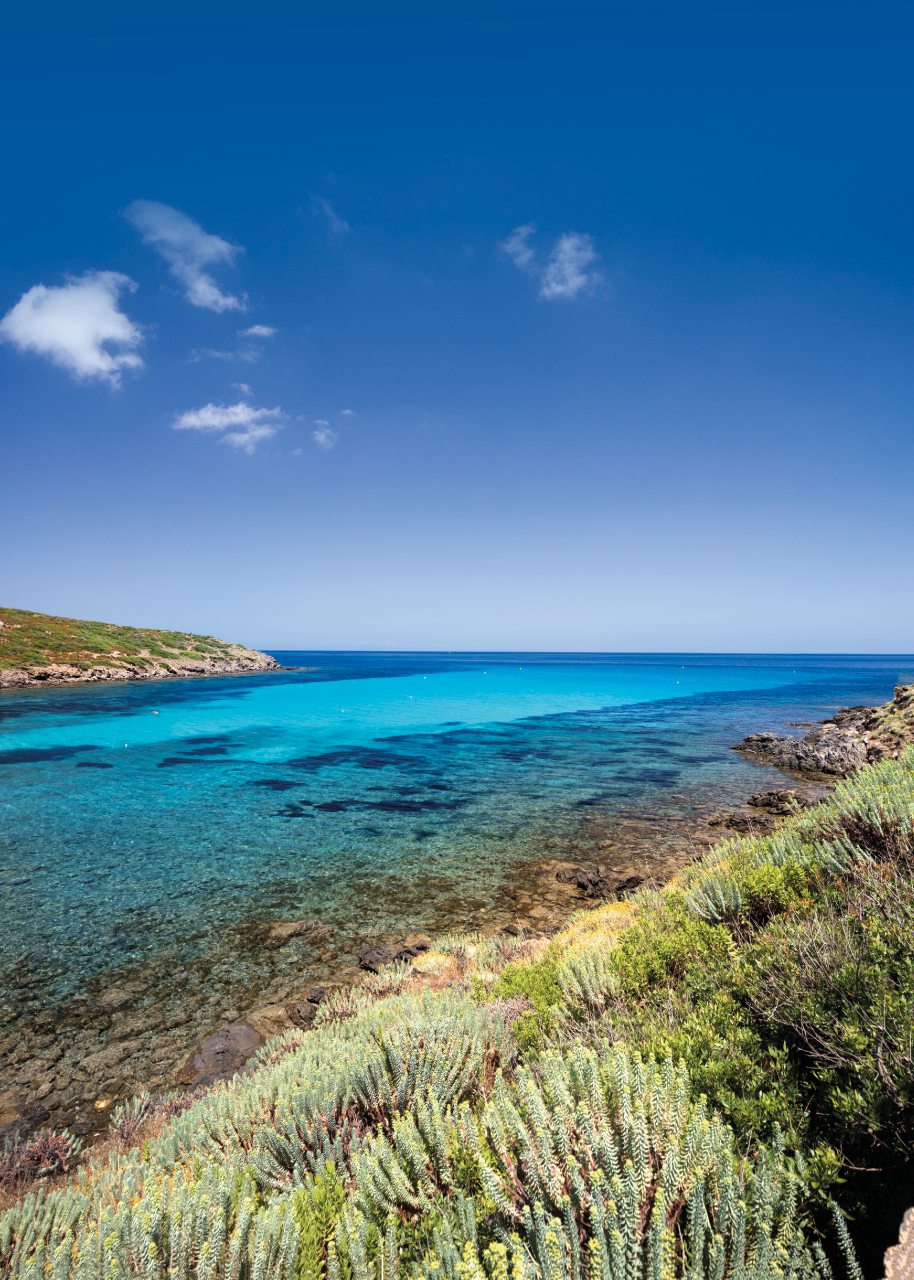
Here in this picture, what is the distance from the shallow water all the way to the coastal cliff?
75.2 ft

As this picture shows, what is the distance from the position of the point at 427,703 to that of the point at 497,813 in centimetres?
3670

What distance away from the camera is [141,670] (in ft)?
231

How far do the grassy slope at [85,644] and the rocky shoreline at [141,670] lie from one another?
658mm

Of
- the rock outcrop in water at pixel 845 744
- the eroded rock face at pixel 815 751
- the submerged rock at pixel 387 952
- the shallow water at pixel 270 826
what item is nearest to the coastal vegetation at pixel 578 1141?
the submerged rock at pixel 387 952

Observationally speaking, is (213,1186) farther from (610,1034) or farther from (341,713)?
(341,713)

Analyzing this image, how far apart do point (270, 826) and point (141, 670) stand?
65531mm

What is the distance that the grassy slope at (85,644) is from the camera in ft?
200

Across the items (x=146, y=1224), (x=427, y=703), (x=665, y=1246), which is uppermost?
(x=665, y=1246)

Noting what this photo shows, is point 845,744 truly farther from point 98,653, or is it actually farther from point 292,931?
point 98,653

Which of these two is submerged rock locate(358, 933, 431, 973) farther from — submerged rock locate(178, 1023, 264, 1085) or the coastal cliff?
the coastal cliff

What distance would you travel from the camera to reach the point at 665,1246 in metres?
2.10

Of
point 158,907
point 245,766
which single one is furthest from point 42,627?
point 158,907

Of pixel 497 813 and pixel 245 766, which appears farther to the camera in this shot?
pixel 245 766

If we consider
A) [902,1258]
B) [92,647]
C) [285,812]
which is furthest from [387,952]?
[92,647]
